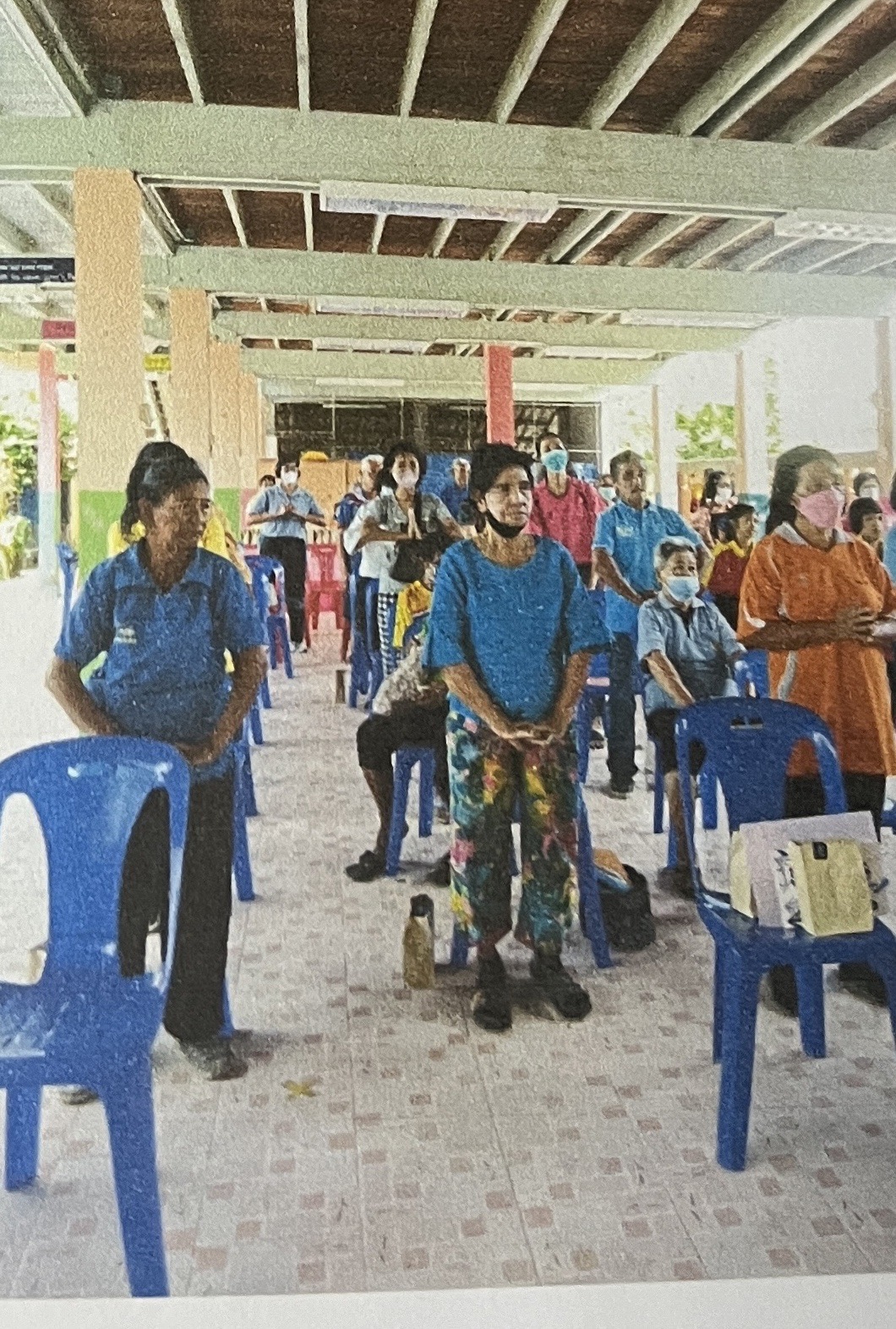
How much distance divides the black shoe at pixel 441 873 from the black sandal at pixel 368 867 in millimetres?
145

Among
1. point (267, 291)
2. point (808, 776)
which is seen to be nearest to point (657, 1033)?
point (808, 776)

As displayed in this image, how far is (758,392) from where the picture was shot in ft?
6.92

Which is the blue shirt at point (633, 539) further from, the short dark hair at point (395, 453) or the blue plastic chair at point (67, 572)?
the blue plastic chair at point (67, 572)

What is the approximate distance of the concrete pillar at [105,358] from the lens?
6.30 ft

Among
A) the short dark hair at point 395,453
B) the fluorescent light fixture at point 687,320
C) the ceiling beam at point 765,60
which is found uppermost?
the ceiling beam at point 765,60

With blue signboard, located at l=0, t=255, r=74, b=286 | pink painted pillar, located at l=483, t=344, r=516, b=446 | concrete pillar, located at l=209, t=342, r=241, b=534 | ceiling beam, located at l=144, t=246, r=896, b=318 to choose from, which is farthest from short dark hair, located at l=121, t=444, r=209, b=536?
pink painted pillar, located at l=483, t=344, r=516, b=446

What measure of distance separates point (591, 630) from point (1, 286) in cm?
139

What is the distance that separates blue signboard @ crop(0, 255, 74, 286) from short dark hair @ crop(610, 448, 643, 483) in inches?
45.3

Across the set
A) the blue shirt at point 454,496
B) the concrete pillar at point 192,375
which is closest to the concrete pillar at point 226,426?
the concrete pillar at point 192,375

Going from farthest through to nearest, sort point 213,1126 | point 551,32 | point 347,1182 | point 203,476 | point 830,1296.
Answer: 1. point 551,32
2. point 203,476
3. point 213,1126
4. point 347,1182
5. point 830,1296

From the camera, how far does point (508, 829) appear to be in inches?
94.9

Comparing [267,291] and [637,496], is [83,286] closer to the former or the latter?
[267,291]

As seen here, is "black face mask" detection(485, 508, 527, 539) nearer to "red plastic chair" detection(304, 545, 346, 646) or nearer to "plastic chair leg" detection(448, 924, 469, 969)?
"red plastic chair" detection(304, 545, 346, 646)

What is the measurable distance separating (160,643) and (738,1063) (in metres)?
1.30
